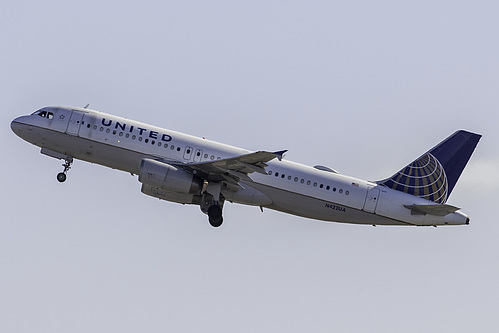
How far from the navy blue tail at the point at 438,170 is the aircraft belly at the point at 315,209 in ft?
7.84

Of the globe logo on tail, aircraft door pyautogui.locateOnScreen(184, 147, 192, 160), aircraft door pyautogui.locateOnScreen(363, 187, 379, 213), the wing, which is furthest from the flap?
the globe logo on tail

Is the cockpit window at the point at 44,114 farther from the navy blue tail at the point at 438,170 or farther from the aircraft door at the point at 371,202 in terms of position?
the navy blue tail at the point at 438,170

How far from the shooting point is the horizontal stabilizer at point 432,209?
49.8 meters

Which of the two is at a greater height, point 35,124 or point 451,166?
point 451,166

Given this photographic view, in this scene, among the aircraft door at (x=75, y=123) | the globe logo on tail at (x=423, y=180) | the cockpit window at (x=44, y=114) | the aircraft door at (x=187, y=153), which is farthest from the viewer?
the globe logo on tail at (x=423, y=180)

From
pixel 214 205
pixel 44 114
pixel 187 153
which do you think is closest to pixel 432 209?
pixel 214 205

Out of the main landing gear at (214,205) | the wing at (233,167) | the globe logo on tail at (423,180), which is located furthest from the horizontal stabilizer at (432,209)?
the main landing gear at (214,205)

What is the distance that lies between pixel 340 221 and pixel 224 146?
7446 millimetres

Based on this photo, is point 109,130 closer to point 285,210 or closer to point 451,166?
point 285,210

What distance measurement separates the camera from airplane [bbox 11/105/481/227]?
49.6 m

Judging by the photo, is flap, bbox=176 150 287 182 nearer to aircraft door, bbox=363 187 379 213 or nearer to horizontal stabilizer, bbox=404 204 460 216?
aircraft door, bbox=363 187 379 213

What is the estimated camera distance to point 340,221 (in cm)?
5172

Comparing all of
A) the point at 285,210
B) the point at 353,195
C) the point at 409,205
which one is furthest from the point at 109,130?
the point at 409,205

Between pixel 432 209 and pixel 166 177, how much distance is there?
14.2m
